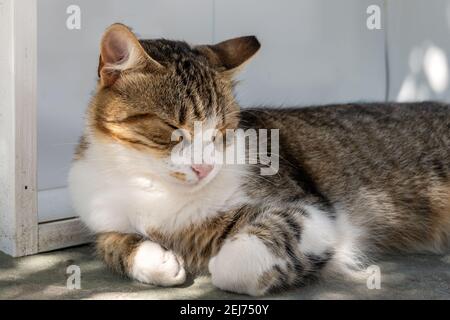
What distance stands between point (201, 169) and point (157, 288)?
44 cm

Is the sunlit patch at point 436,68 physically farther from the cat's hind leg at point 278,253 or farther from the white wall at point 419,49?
the cat's hind leg at point 278,253

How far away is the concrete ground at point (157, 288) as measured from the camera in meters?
2.24

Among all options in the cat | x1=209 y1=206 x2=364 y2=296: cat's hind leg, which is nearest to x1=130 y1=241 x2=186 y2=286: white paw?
the cat

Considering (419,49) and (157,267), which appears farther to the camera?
(419,49)

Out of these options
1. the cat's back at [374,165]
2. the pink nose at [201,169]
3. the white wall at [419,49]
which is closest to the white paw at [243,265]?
the pink nose at [201,169]

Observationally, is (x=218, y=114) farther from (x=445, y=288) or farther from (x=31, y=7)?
(x=445, y=288)

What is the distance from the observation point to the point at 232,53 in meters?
2.64

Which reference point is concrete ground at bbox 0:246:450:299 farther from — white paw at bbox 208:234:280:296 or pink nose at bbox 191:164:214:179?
pink nose at bbox 191:164:214:179

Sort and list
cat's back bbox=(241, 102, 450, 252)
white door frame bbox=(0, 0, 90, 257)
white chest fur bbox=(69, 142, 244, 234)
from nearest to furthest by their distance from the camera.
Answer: white chest fur bbox=(69, 142, 244, 234) → white door frame bbox=(0, 0, 90, 257) → cat's back bbox=(241, 102, 450, 252)

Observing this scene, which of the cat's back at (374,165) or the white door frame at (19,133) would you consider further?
the cat's back at (374,165)

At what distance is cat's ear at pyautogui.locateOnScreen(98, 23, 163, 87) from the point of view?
7.38 ft

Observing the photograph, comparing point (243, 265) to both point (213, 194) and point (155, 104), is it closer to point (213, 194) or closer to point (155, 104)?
point (213, 194)

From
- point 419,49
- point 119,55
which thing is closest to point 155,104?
point 119,55

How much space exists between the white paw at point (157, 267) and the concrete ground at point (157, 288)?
0.03 metres
